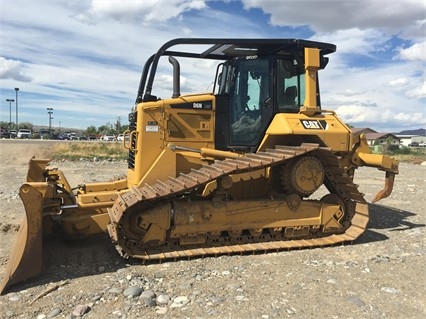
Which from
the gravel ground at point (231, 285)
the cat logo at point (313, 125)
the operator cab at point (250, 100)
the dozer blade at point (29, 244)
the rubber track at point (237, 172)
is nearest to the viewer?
the gravel ground at point (231, 285)

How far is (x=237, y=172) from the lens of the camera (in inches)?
249

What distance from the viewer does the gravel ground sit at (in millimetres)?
4379

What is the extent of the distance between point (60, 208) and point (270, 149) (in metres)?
3.29

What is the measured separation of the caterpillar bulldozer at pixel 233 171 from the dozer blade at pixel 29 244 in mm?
132

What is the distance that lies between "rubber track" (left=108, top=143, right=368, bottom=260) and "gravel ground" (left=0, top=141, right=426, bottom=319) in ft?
0.48

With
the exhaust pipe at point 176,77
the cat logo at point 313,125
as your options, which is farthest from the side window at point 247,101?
the exhaust pipe at point 176,77

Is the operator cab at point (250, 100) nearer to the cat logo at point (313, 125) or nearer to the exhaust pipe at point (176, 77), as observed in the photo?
the cat logo at point (313, 125)

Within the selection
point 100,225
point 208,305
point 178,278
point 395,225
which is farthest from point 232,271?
point 395,225

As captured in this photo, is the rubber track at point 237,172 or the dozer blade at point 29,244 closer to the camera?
the dozer blade at point 29,244

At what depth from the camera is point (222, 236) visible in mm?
6398

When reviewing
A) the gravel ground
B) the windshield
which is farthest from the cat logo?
the gravel ground

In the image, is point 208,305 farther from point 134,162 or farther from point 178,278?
point 134,162

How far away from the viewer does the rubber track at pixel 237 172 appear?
5.81 meters

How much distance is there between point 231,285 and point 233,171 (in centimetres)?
172
